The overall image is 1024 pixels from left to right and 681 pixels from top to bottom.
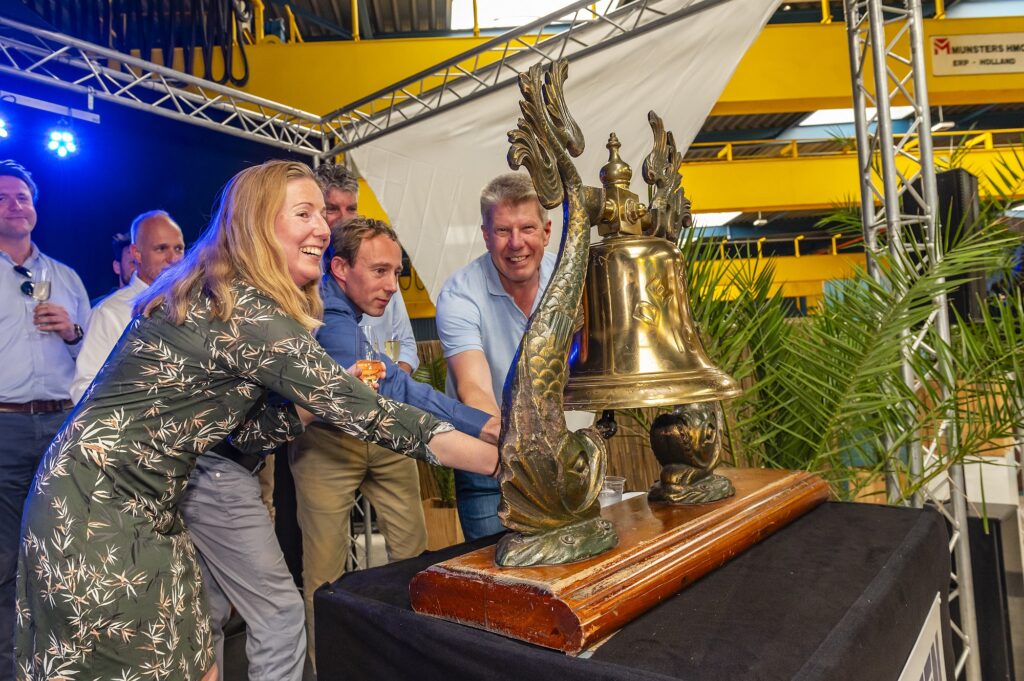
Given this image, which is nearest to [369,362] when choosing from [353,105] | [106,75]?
[106,75]

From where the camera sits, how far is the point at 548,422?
1.18 metres

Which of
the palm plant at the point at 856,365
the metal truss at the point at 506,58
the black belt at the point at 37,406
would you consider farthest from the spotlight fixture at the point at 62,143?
the palm plant at the point at 856,365

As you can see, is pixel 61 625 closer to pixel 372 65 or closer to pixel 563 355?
pixel 563 355

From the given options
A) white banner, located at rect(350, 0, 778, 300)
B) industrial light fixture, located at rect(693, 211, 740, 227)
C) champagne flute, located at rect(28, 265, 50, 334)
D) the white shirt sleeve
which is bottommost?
the white shirt sleeve

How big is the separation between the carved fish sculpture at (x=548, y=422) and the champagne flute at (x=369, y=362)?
851 mm

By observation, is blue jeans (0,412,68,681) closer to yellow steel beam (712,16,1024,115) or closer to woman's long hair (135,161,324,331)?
woman's long hair (135,161,324,331)

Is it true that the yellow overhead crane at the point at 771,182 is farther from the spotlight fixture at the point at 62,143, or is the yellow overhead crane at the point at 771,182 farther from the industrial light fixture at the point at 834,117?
the spotlight fixture at the point at 62,143

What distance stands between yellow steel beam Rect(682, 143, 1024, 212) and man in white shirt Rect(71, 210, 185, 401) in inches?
381

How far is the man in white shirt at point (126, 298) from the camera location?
2.99 m

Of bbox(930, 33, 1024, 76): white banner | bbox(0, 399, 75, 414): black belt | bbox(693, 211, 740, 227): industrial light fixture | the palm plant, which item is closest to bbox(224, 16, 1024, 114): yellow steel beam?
bbox(930, 33, 1024, 76): white banner

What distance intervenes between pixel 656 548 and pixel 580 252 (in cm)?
50

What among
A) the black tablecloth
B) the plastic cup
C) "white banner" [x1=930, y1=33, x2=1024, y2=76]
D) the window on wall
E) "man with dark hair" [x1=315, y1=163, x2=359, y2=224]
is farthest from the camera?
"white banner" [x1=930, y1=33, x2=1024, y2=76]

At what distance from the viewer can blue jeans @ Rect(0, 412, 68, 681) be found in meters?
3.29

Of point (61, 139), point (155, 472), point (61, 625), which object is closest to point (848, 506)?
point (155, 472)
